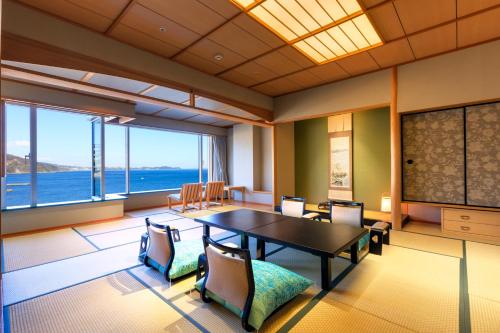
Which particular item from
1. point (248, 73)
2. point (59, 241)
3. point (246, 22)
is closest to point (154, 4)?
point (246, 22)

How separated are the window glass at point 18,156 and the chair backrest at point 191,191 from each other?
297 cm

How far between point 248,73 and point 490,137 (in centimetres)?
408

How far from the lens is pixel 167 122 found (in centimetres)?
750

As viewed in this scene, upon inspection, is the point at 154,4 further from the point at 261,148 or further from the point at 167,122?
the point at 261,148

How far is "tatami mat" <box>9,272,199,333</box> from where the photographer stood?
6.45ft

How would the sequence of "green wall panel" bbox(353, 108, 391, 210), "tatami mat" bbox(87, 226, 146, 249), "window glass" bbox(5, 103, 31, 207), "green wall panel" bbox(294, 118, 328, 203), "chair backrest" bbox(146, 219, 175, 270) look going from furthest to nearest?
"green wall panel" bbox(294, 118, 328, 203) → "green wall panel" bbox(353, 108, 391, 210) → "window glass" bbox(5, 103, 31, 207) → "tatami mat" bbox(87, 226, 146, 249) → "chair backrest" bbox(146, 219, 175, 270)

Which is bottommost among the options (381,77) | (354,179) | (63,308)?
(63,308)

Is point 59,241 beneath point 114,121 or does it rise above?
beneath

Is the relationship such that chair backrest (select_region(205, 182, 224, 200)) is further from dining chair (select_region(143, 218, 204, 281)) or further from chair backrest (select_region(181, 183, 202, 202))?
dining chair (select_region(143, 218, 204, 281))

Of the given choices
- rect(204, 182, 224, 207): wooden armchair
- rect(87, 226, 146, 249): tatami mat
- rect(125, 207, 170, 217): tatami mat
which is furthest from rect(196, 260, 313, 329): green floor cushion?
rect(204, 182, 224, 207): wooden armchair

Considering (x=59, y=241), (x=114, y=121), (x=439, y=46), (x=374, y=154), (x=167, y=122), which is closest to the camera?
(x=439, y=46)

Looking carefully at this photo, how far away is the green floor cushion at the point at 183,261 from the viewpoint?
2671 millimetres

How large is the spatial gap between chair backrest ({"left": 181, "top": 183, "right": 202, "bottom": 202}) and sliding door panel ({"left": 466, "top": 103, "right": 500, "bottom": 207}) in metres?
5.56

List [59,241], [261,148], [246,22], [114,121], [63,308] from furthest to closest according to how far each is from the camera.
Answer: [261,148]
[114,121]
[59,241]
[246,22]
[63,308]
